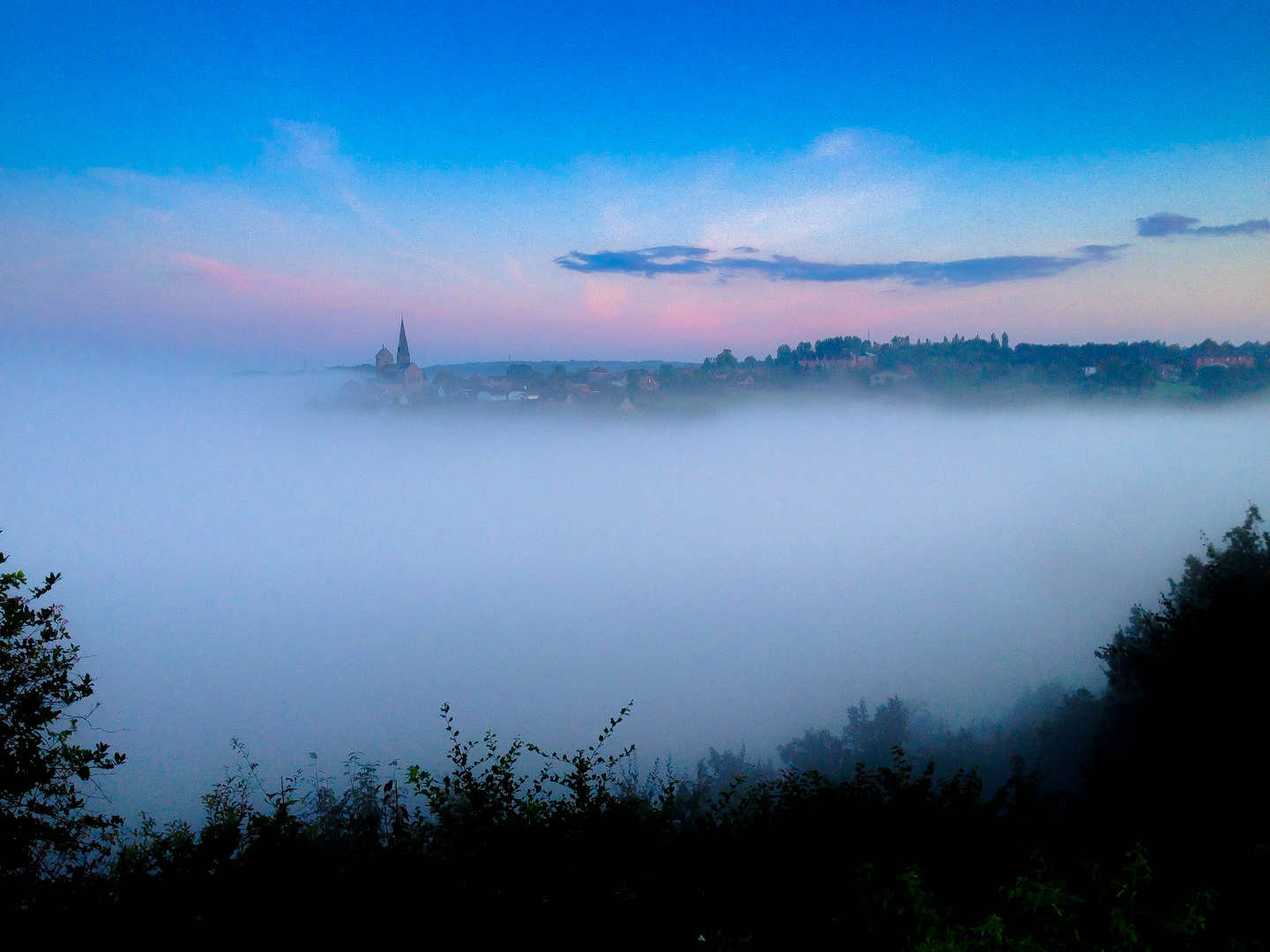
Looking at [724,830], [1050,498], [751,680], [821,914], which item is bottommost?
[751,680]

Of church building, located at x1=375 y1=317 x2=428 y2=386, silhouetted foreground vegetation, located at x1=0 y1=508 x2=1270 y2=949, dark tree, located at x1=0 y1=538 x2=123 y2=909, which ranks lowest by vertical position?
silhouetted foreground vegetation, located at x1=0 y1=508 x2=1270 y2=949

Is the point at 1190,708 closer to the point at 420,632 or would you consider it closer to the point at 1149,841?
the point at 1149,841

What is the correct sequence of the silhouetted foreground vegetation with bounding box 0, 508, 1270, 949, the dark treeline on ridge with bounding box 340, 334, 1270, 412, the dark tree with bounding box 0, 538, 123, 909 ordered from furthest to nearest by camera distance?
the dark treeline on ridge with bounding box 340, 334, 1270, 412, the dark tree with bounding box 0, 538, 123, 909, the silhouetted foreground vegetation with bounding box 0, 508, 1270, 949

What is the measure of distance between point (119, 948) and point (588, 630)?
124676 mm

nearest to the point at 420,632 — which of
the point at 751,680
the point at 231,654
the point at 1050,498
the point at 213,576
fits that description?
the point at 231,654

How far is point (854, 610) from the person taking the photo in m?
129

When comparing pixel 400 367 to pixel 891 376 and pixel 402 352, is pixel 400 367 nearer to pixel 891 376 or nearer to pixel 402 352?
pixel 402 352

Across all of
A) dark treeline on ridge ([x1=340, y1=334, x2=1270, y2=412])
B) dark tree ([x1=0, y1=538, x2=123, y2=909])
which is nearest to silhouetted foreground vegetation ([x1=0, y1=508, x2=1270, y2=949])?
dark tree ([x1=0, y1=538, x2=123, y2=909])

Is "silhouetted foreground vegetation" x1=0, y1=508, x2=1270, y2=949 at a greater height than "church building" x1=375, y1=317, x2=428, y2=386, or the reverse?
"church building" x1=375, y1=317, x2=428, y2=386

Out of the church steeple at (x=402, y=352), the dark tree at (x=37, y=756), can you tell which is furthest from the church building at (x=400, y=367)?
the dark tree at (x=37, y=756)

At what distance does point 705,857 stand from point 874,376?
188 meters

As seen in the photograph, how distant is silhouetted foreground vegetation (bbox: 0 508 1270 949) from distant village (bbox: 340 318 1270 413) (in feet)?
434

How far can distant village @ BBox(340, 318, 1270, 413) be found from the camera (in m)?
113

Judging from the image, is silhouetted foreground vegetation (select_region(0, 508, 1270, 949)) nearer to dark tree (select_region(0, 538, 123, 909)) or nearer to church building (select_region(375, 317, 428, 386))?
dark tree (select_region(0, 538, 123, 909))
